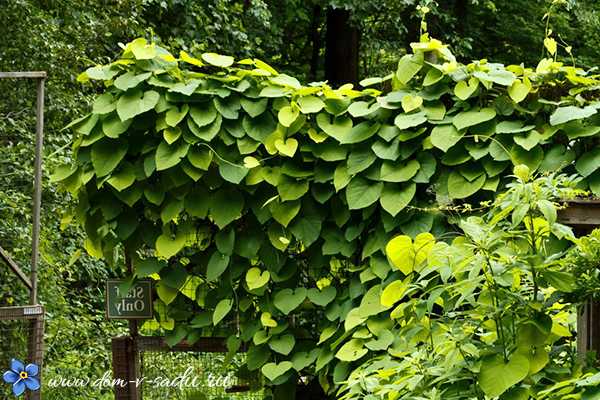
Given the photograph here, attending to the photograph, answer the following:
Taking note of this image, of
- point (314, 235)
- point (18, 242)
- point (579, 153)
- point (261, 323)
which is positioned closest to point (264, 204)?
point (314, 235)

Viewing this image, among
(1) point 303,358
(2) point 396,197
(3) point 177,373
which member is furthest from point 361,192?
(3) point 177,373

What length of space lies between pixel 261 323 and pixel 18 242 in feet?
8.58

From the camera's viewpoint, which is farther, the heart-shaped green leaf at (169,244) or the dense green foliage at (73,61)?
the dense green foliage at (73,61)

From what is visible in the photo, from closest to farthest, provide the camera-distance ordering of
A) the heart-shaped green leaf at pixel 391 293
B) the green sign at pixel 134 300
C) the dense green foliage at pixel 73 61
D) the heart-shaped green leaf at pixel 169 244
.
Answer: the heart-shaped green leaf at pixel 391 293 < the heart-shaped green leaf at pixel 169 244 < the green sign at pixel 134 300 < the dense green foliage at pixel 73 61

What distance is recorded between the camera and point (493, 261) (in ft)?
7.60

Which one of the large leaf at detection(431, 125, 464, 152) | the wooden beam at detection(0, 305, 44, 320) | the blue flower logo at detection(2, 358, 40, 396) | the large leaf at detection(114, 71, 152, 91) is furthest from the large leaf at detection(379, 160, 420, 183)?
the blue flower logo at detection(2, 358, 40, 396)

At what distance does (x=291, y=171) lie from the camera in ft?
12.5

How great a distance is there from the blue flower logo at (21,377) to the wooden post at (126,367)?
0.37 metres

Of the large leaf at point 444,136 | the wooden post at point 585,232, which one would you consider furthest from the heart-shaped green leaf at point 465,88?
the wooden post at point 585,232

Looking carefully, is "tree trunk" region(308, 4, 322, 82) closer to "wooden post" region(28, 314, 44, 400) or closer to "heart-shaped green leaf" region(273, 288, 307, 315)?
"wooden post" region(28, 314, 44, 400)

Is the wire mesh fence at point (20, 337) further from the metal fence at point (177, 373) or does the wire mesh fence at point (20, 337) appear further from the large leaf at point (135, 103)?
the large leaf at point (135, 103)

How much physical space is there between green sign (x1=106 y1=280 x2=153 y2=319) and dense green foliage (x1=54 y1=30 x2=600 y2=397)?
0.19 feet

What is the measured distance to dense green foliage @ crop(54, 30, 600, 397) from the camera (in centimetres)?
366

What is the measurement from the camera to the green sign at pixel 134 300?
4121 mm
